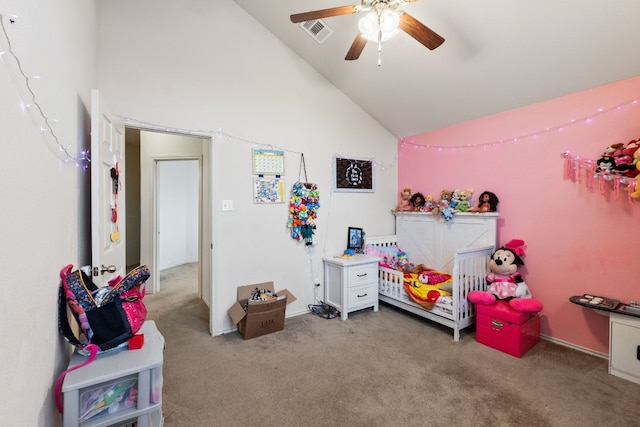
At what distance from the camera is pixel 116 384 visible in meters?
1.27

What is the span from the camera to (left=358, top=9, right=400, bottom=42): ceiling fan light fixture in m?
1.77

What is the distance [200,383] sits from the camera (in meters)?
2.10

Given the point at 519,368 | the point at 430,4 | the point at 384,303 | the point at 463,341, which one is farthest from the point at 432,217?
the point at 430,4

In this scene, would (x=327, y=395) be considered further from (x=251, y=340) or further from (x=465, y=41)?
(x=465, y=41)

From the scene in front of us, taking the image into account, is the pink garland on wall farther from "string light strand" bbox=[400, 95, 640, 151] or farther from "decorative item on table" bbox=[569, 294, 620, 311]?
"decorative item on table" bbox=[569, 294, 620, 311]

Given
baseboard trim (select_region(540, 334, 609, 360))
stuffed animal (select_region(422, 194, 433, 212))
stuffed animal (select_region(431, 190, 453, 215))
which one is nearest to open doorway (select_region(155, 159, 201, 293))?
stuffed animal (select_region(422, 194, 433, 212))

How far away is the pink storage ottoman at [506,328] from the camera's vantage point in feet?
7.95

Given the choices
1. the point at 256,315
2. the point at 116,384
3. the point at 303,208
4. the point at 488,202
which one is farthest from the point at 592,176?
the point at 116,384

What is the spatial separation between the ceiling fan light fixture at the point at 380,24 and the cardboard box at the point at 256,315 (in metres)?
2.33

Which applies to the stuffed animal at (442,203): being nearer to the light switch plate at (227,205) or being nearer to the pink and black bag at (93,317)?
the light switch plate at (227,205)

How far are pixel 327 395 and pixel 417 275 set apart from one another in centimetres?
181

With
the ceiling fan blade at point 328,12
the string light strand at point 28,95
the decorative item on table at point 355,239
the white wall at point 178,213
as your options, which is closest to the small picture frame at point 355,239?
the decorative item on table at point 355,239

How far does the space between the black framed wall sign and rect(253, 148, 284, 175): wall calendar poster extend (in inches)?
28.9

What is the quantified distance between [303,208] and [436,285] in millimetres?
1615
